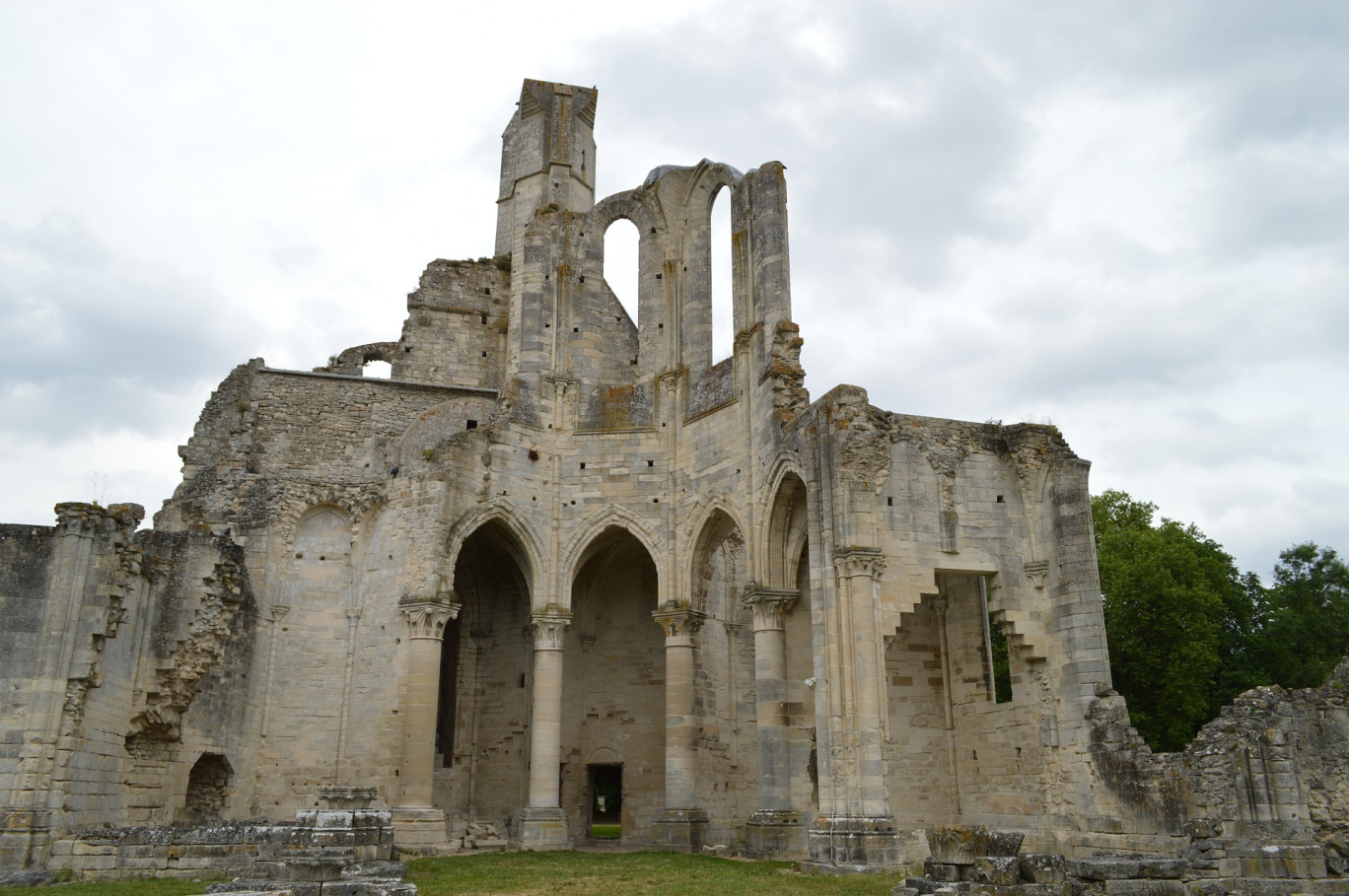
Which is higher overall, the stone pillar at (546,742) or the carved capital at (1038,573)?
the carved capital at (1038,573)

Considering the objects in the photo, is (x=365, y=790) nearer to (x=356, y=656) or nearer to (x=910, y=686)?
(x=356, y=656)

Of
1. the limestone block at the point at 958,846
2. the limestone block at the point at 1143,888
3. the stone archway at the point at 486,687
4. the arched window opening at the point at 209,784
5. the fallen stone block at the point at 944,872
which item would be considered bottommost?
the limestone block at the point at 1143,888

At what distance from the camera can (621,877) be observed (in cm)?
1360

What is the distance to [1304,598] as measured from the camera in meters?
30.2

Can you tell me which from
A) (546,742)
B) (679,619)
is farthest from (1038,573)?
(546,742)

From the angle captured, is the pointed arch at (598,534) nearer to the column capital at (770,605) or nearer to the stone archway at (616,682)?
the stone archway at (616,682)

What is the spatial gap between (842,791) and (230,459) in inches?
511

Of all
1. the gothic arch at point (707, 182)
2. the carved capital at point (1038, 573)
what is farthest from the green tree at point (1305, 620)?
the gothic arch at point (707, 182)

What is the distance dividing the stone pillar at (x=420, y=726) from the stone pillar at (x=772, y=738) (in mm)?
5105

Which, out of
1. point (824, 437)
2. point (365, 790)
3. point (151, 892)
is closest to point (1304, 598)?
point (824, 437)

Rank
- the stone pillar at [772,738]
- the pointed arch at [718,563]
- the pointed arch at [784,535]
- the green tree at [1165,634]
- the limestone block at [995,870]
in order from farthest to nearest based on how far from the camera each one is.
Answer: the green tree at [1165,634], the pointed arch at [718,563], the pointed arch at [784,535], the stone pillar at [772,738], the limestone block at [995,870]

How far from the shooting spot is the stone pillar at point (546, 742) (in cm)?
1850

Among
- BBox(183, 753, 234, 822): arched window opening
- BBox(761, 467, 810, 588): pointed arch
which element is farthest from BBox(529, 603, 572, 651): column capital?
BBox(183, 753, 234, 822): arched window opening

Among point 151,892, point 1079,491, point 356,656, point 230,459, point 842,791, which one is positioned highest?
point 230,459
